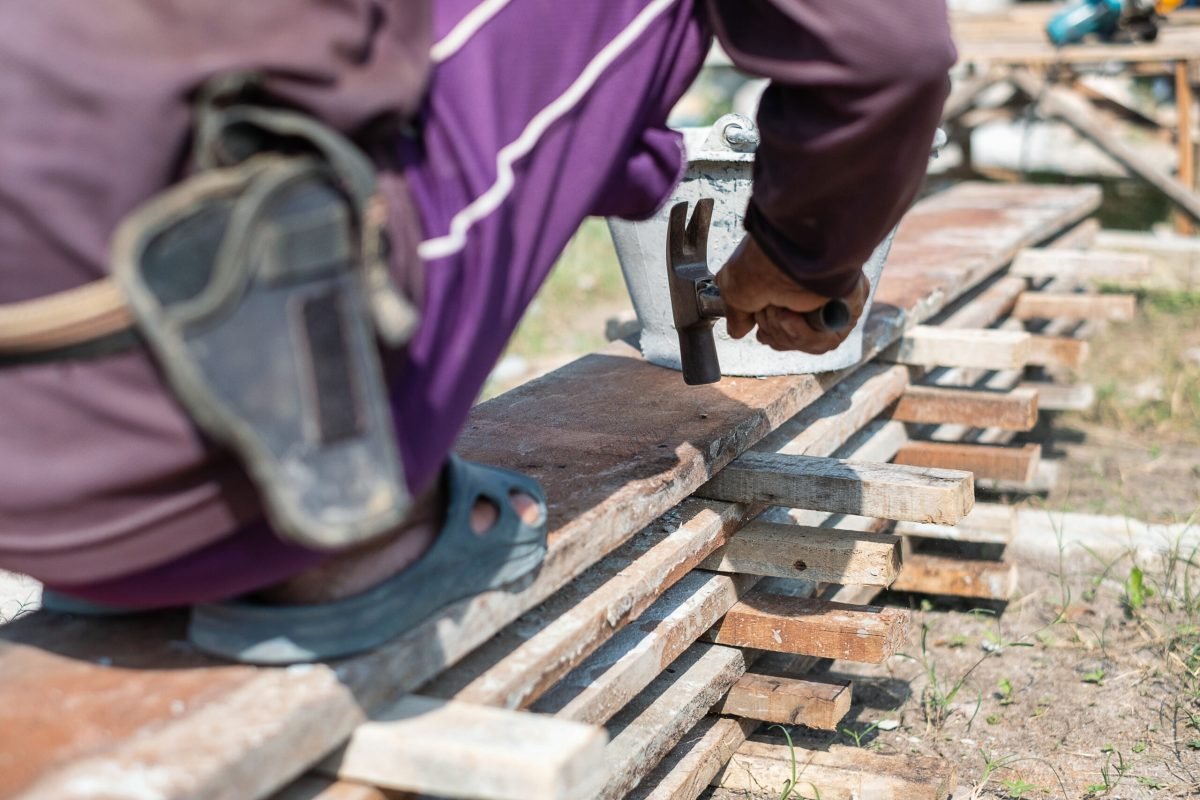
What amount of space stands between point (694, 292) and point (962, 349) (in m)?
1.16

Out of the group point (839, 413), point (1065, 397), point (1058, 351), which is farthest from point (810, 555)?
point (1065, 397)

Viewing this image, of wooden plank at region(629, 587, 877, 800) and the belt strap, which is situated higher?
the belt strap

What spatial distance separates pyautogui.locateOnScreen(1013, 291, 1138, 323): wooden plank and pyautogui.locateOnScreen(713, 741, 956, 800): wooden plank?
7.07ft

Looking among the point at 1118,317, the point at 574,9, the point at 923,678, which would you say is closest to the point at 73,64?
the point at 574,9

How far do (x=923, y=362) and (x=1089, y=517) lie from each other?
568 mm

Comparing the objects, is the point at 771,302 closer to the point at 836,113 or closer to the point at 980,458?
the point at 836,113

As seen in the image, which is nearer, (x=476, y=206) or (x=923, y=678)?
(x=476, y=206)

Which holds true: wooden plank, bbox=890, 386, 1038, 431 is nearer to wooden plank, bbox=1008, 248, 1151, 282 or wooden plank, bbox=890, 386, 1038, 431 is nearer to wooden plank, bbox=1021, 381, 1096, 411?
wooden plank, bbox=1021, 381, 1096, 411

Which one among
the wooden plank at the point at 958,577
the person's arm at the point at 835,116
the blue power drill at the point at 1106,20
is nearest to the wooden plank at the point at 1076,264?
the wooden plank at the point at 958,577

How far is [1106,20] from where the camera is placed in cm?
581

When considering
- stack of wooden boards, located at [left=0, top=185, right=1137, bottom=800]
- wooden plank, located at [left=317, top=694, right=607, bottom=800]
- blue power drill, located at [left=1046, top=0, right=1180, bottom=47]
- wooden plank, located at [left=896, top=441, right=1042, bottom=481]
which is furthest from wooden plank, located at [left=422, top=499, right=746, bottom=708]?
blue power drill, located at [left=1046, top=0, right=1180, bottom=47]

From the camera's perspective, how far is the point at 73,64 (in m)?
1.04

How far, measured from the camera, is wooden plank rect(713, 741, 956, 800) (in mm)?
2055

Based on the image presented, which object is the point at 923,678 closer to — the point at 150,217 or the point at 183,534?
the point at 183,534
